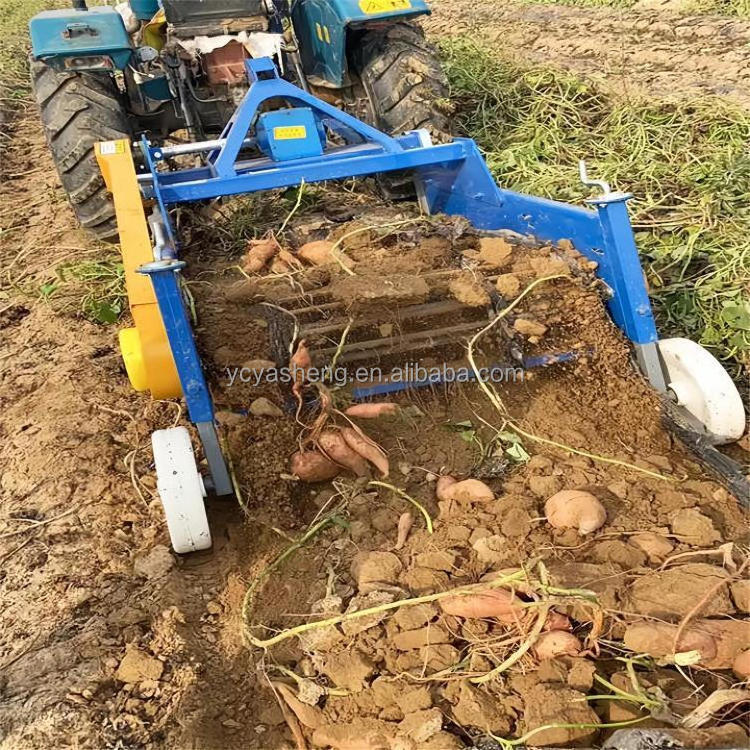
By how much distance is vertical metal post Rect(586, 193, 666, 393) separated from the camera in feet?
9.26

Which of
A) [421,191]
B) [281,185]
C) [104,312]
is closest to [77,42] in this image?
[104,312]

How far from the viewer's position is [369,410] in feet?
9.08

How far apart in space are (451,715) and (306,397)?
1.30 m

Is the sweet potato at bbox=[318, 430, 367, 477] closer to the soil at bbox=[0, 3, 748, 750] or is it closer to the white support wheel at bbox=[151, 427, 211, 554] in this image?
the soil at bbox=[0, 3, 748, 750]

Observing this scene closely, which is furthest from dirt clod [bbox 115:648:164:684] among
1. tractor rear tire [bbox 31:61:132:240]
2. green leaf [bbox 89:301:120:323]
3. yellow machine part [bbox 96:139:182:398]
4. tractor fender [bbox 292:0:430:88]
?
tractor fender [bbox 292:0:430:88]

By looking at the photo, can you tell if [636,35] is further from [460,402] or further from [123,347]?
[123,347]

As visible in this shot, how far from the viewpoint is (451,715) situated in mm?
1814

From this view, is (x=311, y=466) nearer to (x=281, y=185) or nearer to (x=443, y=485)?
(x=443, y=485)

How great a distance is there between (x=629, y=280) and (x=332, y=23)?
2648 millimetres

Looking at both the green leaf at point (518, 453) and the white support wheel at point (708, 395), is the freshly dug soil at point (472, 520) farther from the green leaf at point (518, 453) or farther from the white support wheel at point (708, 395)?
the white support wheel at point (708, 395)

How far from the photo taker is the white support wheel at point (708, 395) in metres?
Result: 2.75

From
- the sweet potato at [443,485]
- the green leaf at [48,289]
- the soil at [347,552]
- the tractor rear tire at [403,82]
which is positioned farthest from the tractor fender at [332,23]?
the sweet potato at [443,485]

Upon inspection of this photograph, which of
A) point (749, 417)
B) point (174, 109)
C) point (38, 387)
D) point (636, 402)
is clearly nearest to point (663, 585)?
point (636, 402)

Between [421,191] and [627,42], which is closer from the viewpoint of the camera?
[421,191]
